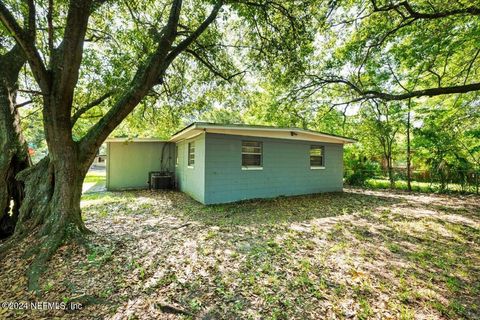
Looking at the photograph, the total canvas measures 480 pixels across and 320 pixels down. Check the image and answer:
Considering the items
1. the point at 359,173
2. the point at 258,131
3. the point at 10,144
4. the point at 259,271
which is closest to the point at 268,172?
the point at 258,131

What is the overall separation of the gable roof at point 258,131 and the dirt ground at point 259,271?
3031 mm

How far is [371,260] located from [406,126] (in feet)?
37.7

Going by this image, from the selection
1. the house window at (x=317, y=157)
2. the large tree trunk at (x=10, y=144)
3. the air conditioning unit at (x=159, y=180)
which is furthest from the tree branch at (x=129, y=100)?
the house window at (x=317, y=157)

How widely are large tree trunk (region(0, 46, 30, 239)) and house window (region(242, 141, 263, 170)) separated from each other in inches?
240

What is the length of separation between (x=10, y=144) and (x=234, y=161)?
575 centimetres

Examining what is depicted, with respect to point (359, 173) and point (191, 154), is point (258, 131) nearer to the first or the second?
point (191, 154)

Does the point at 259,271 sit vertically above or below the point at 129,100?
below

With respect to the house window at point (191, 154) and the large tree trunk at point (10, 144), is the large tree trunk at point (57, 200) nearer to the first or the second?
the large tree trunk at point (10, 144)

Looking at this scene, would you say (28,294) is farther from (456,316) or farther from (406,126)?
(406,126)

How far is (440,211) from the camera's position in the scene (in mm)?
7043

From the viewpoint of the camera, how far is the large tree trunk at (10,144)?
413 centimetres

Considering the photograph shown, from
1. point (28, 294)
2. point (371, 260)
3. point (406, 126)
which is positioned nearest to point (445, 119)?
point (406, 126)

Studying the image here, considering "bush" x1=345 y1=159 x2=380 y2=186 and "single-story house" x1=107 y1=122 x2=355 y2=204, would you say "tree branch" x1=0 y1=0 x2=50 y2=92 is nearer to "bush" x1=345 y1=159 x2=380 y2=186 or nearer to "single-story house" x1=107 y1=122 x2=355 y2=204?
"single-story house" x1=107 y1=122 x2=355 y2=204

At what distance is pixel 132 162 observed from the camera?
1145cm
